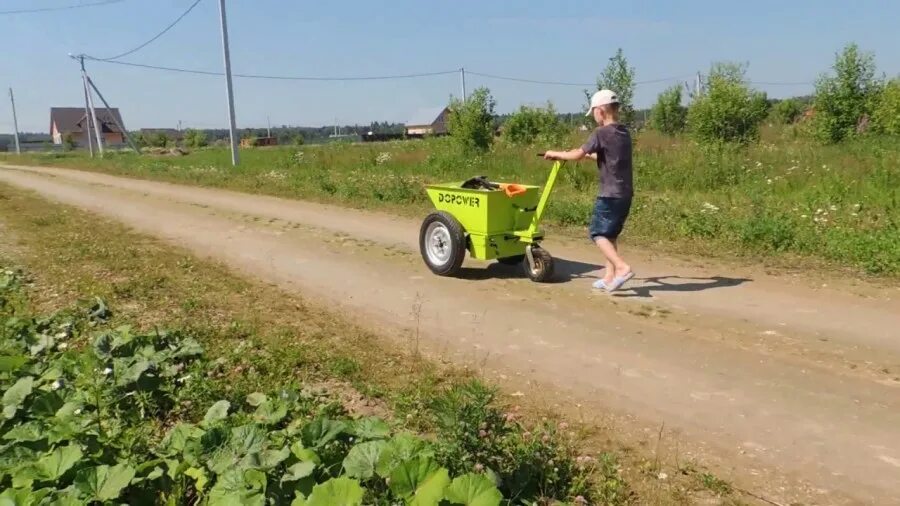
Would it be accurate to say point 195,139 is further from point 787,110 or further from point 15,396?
point 15,396

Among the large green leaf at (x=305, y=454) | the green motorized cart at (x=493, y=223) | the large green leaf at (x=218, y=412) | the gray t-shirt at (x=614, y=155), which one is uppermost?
the gray t-shirt at (x=614, y=155)

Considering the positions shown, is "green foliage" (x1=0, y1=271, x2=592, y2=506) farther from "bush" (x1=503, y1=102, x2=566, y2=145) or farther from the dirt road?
"bush" (x1=503, y1=102, x2=566, y2=145)

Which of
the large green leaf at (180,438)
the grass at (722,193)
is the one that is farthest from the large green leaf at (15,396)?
the grass at (722,193)

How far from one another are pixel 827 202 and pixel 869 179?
1.83 metres

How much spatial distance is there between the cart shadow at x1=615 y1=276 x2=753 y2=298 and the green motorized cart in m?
0.90

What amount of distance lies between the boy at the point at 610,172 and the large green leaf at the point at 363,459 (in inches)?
165

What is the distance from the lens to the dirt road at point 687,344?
12.0 ft

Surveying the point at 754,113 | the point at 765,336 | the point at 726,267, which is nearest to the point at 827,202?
the point at 726,267

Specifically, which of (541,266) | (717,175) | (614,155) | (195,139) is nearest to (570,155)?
(614,155)

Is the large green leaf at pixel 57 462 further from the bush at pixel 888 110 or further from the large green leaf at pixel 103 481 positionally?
the bush at pixel 888 110

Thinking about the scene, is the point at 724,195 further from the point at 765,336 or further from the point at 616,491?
the point at 616,491

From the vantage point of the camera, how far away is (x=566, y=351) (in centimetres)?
526

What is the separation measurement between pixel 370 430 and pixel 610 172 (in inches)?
163

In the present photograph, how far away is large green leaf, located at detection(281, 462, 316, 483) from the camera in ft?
9.31
